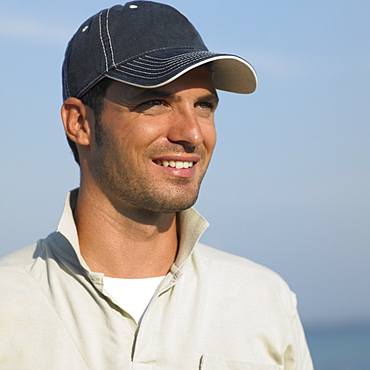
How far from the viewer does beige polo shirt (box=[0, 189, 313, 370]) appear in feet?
9.35

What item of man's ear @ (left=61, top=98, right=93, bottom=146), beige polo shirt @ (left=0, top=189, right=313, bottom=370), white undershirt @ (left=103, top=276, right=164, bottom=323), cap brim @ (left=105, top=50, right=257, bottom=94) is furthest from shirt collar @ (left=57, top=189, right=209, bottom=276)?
cap brim @ (left=105, top=50, right=257, bottom=94)

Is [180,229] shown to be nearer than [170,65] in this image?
No

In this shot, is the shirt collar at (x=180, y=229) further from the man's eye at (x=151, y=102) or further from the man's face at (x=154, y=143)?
the man's eye at (x=151, y=102)

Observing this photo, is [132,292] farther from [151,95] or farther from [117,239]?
[151,95]

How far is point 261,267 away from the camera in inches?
138

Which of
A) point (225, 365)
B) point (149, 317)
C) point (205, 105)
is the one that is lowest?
point (225, 365)

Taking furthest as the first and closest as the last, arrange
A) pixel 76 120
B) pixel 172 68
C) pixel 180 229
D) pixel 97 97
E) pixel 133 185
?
pixel 180 229, pixel 76 120, pixel 97 97, pixel 133 185, pixel 172 68

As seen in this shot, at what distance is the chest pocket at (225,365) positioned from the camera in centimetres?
299

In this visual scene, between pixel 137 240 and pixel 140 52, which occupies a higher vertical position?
pixel 140 52

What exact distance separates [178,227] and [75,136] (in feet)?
2.16

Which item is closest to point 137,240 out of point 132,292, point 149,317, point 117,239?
point 117,239

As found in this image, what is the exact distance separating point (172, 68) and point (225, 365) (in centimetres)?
131

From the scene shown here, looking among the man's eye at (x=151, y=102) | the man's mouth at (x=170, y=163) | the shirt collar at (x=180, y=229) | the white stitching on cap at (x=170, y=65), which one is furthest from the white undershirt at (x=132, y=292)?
the white stitching on cap at (x=170, y=65)

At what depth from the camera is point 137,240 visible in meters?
3.13
